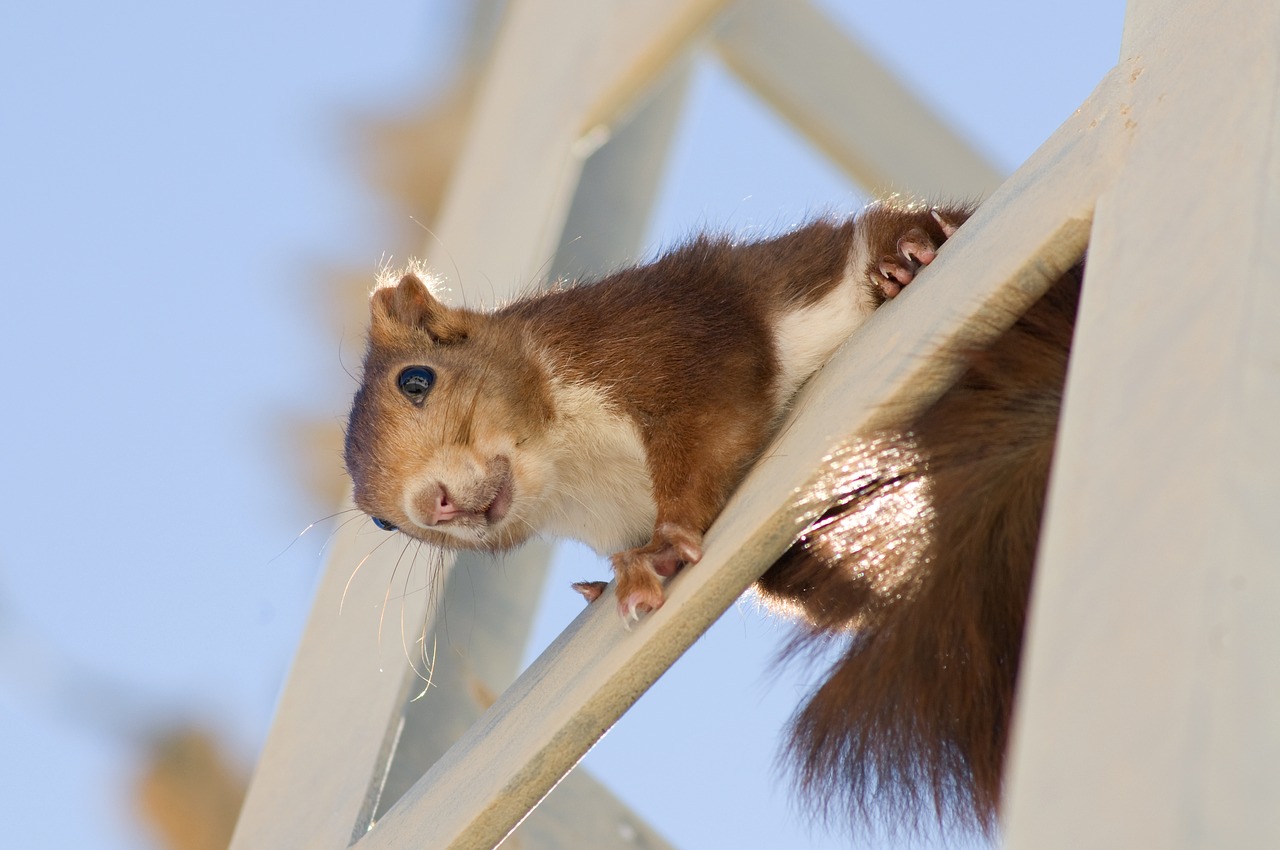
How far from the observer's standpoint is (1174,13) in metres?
2.09

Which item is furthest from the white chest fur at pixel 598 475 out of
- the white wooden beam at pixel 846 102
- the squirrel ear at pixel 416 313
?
the white wooden beam at pixel 846 102

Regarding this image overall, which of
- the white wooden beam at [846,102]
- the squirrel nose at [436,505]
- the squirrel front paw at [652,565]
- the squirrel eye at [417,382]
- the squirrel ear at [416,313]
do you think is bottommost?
the squirrel nose at [436,505]

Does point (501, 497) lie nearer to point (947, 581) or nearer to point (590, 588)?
point (590, 588)

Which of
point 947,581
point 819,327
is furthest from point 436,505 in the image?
point 947,581

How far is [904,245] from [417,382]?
4.39ft

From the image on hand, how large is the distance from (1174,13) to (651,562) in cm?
122

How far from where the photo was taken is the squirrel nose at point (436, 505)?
3467 millimetres

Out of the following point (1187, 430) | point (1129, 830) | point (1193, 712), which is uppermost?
point (1187, 430)

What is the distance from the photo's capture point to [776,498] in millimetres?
2234

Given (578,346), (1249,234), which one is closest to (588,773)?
(578,346)

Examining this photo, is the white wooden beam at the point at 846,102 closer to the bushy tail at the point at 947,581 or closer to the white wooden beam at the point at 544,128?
the white wooden beam at the point at 544,128

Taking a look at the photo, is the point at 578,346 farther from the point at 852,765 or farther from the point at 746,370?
the point at 852,765

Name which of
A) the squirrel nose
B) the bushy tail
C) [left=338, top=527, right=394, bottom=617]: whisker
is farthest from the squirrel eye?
the bushy tail

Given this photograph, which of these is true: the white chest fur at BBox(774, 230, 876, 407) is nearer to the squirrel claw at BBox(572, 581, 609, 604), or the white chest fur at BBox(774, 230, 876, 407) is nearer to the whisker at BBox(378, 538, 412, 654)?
the squirrel claw at BBox(572, 581, 609, 604)
